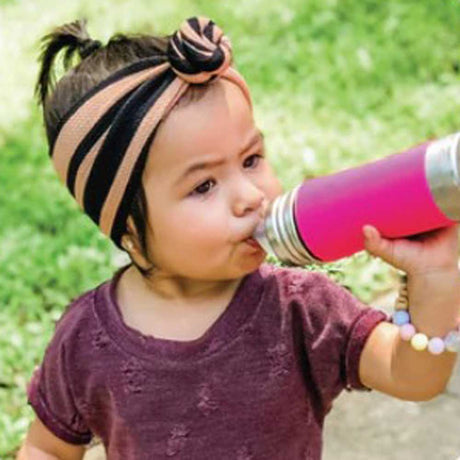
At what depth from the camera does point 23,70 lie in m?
4.99

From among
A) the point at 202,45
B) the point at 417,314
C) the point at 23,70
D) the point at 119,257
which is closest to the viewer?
the point at 417,314

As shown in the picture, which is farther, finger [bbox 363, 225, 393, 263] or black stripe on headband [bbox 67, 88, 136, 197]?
black stripe on headband [bbox 67, 88, 136, 197]

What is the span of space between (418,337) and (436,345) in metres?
0.03

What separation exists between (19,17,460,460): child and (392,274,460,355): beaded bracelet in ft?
0.19

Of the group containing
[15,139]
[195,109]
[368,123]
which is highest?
[195,109]

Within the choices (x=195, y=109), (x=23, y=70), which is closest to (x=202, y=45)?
(x=195, y=109)

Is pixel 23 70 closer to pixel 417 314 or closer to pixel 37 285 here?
pixel 37 285

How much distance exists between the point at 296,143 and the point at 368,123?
Result: 0.31 m

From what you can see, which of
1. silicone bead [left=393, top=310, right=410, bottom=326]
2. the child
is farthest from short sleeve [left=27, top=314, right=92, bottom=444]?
silicone bead [left=393, top=310, right=410, bottom=326]

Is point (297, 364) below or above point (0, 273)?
above

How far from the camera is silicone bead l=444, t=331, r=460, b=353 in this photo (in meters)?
1.69

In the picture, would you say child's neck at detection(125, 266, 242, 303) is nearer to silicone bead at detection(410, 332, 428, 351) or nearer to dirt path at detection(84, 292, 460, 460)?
silicone bead at detection(410, 332, 428, 351)

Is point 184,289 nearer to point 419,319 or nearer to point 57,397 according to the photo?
point 57,397

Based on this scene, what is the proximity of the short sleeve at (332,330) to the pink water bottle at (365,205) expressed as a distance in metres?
0.22
